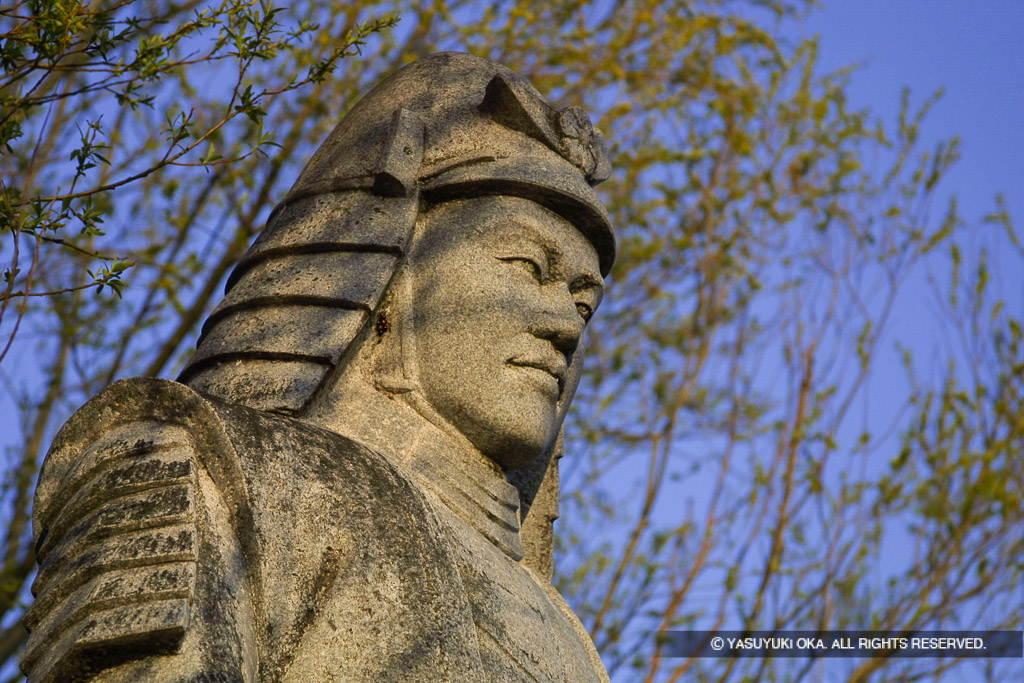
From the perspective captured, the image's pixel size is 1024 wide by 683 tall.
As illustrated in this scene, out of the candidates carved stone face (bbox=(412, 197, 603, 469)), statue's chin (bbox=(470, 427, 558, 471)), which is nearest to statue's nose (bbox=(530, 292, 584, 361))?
carved stone face (bbox=(412, 197, 603, 469))

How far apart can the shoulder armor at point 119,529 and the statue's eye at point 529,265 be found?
107 cm

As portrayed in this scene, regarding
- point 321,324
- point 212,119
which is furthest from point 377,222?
point 212,119

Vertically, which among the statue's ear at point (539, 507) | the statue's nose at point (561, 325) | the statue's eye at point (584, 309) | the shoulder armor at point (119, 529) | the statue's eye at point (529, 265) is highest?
the statue's eye at point (584, 309)

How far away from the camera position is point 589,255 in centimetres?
410

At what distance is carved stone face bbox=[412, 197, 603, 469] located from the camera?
367 centimetres

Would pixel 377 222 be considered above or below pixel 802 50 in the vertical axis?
below

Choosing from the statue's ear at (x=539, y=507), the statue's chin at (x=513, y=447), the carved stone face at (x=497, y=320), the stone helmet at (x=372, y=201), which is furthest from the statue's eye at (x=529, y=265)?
the statue's ear at (x=539, y=507)

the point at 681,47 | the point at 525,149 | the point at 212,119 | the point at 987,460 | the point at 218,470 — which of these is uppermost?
the point at 681,47

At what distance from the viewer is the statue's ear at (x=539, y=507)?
4148 mm

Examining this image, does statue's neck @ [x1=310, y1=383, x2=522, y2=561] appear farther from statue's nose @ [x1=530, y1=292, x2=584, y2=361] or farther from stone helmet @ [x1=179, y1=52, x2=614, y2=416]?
statue's nose @ [x1=530, y1=292, x2=584, y2=361]

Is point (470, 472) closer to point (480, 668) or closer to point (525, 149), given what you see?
point (480, 668)

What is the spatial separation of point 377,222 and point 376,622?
1241 mm

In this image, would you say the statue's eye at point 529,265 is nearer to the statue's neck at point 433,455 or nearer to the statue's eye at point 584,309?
the statue's eye at point 584,309

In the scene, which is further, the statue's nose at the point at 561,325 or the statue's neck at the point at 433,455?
the statue's nose at the point at 561,325
